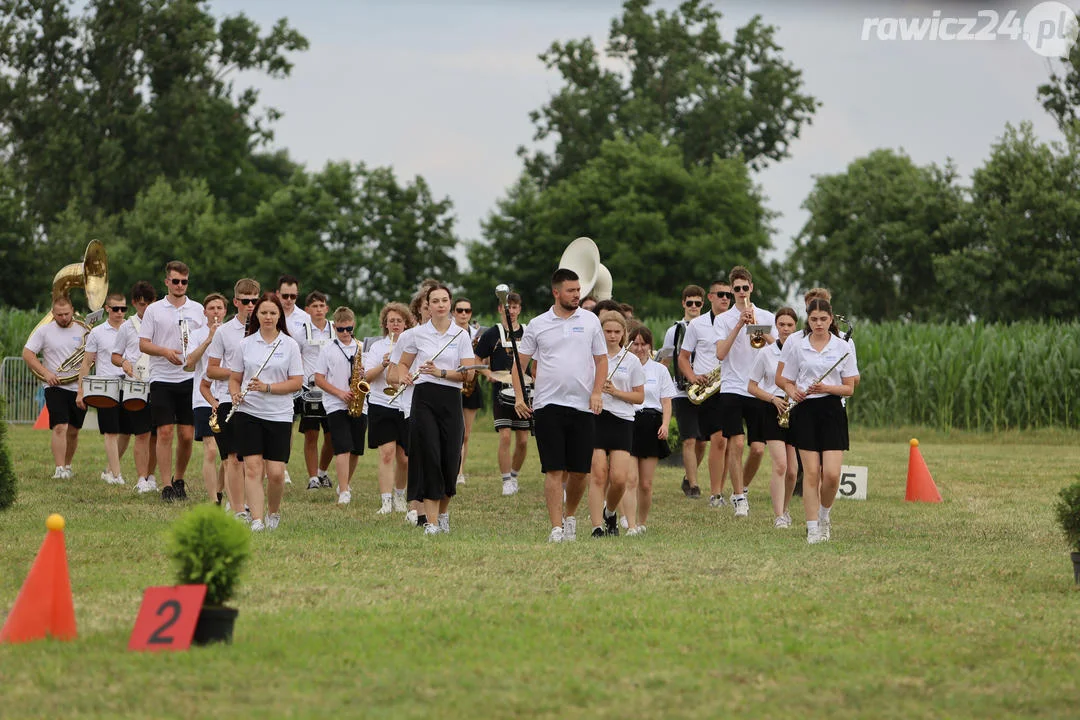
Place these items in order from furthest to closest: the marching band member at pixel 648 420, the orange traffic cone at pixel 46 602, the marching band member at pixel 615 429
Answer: the marching band member at pixel 648 420, the marching band member at pixel 615 429, the orange traffic cone at pixel 46 602

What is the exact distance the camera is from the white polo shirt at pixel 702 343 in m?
15.0

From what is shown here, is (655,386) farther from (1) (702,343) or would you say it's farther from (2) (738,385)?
(1) (702,343)

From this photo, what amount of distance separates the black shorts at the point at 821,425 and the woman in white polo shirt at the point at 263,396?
3981 mm

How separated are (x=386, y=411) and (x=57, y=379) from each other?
4.39 metres

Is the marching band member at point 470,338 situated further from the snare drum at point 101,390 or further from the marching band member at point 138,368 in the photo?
the snare drum at point 101,390

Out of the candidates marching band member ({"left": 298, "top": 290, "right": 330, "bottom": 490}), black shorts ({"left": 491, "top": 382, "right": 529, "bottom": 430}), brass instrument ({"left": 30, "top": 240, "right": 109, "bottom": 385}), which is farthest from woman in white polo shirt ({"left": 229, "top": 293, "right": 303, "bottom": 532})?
brass instrument ({"left": 30, "top": 240, "right": 109, "bottom": 385})

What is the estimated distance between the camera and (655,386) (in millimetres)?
12523

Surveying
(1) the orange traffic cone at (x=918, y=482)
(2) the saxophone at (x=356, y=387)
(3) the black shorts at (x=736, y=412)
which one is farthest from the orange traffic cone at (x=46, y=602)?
(1) the orange traffic cone at (x=918, y=482)

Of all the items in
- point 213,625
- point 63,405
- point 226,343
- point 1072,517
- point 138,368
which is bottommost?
point 213,625

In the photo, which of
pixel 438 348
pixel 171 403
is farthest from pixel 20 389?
pixel 438 348

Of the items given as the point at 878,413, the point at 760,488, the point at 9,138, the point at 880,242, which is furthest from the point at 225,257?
the point at 760,488

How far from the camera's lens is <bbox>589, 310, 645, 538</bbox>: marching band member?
11.8 meters

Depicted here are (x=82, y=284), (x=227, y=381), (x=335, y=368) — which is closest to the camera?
(x=227, y=381)

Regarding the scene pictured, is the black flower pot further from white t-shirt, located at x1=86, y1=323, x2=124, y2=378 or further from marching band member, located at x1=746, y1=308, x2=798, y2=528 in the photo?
white t-shirt, located at x1=86, y1=323, x2=124, y2=378
